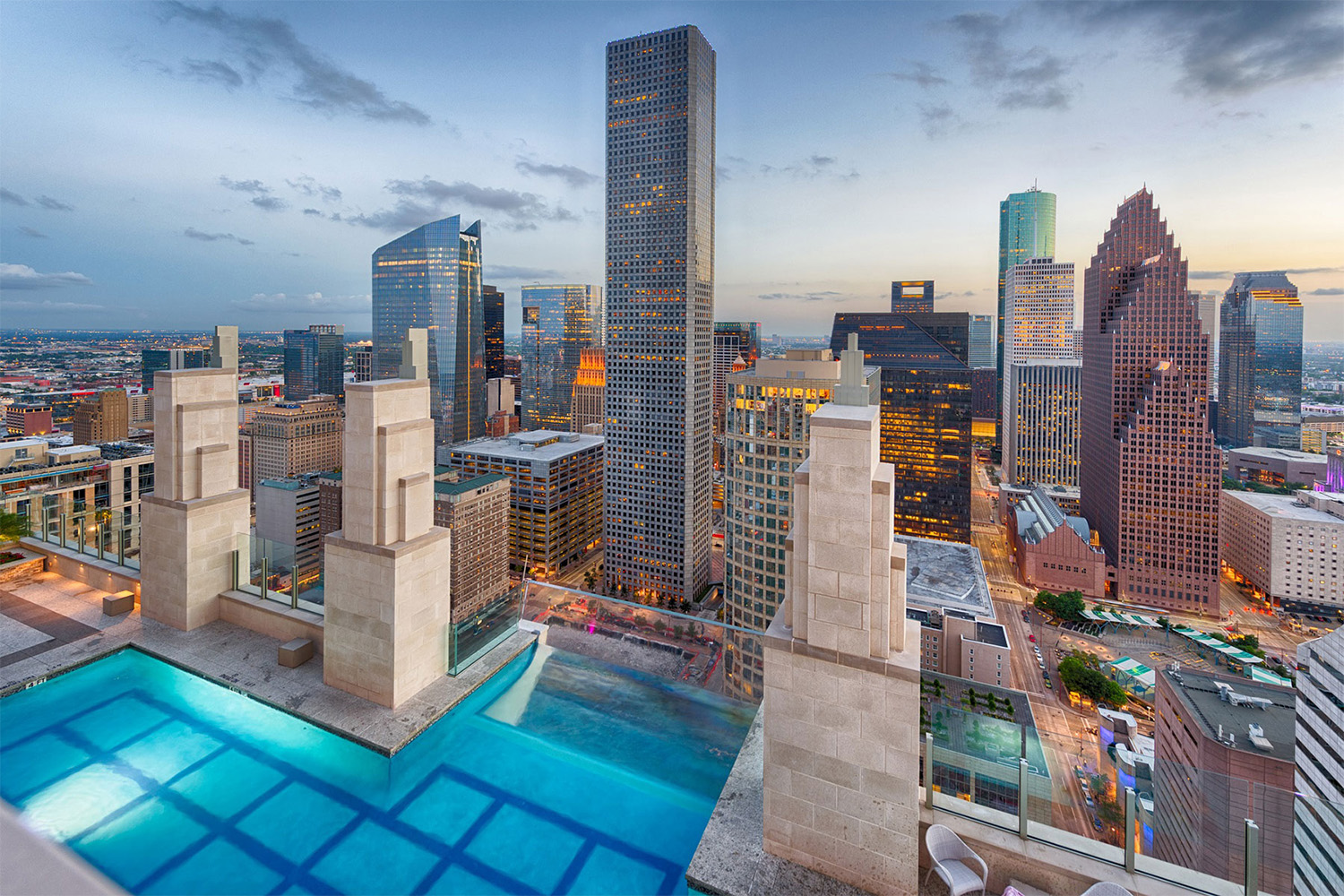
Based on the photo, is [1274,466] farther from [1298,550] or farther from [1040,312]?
[1040,312]

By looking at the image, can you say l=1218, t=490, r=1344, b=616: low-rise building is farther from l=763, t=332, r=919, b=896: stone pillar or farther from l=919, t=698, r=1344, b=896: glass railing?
l=763, t=332, r=919, b=896: stone pillar

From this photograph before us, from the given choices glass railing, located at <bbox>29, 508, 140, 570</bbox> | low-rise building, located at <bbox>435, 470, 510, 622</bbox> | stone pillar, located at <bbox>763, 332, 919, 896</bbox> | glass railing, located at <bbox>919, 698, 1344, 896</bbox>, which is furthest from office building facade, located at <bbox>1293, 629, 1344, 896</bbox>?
low-rise building, located at <bbox>435, 470, 510, 622</bbox>

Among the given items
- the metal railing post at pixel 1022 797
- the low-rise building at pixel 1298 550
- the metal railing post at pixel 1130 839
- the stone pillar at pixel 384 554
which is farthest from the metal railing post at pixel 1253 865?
the low-rise building at pixel 1298 550

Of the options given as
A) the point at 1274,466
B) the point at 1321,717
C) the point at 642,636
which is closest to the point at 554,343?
the point at 1274,466

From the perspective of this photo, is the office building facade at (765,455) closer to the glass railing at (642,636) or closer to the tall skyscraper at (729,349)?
the glass railing at (642,636)

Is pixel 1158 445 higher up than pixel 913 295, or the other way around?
pixel 913 295
